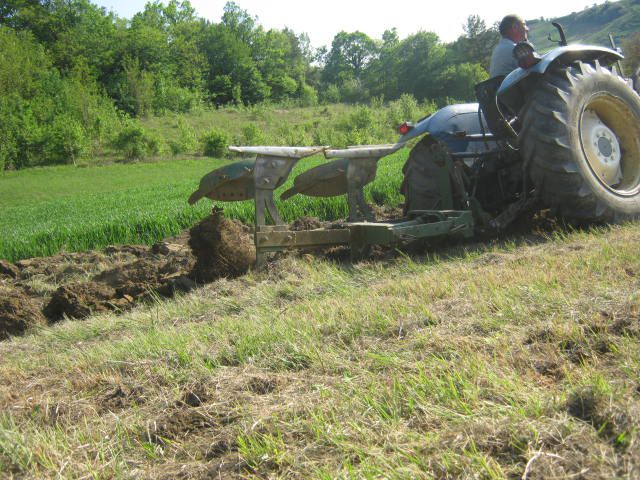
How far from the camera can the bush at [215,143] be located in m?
32.7

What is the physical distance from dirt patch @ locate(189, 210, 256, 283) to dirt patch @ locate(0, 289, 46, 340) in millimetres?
1268

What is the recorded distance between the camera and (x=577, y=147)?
498 centimetres

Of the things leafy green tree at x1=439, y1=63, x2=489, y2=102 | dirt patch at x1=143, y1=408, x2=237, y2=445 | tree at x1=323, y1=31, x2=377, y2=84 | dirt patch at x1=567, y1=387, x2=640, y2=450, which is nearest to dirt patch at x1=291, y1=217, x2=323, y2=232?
dirt patch at x1=143, y1=408, x2=237, y2=445

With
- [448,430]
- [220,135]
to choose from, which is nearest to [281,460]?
[448,430]

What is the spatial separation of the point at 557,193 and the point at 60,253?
605 cm

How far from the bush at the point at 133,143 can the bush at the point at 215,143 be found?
8.14 feet

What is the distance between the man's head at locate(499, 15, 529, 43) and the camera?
5832 mm

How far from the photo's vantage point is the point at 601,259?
362 cm

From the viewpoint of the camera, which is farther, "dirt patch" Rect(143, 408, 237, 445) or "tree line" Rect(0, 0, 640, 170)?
"tree line" Rect(0, 0, 640, 170)

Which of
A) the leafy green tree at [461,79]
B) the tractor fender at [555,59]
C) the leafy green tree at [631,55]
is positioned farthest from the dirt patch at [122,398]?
the leafy green tree at [461,79]

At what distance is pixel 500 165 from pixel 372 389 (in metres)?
3.79

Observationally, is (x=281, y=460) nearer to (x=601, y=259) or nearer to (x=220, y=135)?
(x=601, y=259)

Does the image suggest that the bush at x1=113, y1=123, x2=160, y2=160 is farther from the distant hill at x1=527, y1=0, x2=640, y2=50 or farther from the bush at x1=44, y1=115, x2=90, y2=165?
the distant hill at x1=527, y1=0, x2=640, y2=50

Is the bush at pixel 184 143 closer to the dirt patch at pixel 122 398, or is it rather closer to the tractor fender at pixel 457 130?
the tractor fender at pixel 457 130
